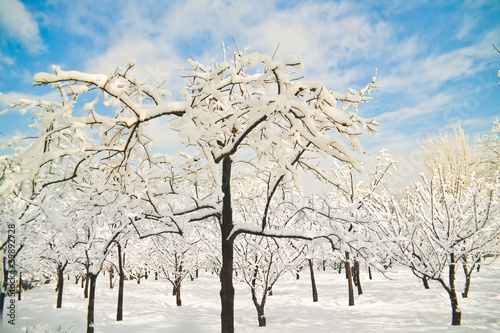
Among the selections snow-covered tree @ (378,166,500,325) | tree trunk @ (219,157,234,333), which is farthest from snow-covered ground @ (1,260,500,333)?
tree trunk @ (219,157,234,333)

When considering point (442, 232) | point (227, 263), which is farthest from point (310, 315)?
point (227, 263)

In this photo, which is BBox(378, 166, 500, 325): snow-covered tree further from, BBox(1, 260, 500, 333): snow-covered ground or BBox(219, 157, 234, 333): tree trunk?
BBox(219, 157, 234, 333): tree trunk

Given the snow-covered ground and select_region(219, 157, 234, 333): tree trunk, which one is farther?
Result: the snow-covered ground

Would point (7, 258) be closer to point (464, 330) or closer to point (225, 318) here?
point (225, 318)

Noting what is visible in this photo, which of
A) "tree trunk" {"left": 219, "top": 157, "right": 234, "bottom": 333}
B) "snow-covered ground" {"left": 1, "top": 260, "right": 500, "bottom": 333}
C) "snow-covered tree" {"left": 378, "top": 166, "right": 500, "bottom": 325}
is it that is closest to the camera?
"tree trunk" {"left": 219, "top": 157, "right": 234, "bottom": 333}

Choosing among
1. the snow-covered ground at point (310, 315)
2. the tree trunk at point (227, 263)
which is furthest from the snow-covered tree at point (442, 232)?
the tree trunk at point (227, 263)

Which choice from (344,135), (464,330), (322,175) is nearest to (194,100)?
(344,135)

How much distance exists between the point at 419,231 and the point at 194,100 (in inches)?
329

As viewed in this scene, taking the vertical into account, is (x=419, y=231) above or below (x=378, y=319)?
above

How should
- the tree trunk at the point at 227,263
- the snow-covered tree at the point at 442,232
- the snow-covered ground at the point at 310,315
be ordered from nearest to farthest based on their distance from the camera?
1. the tree trunk at the point at 227,263
2. the snow-covered tree at the point at 442,232
3. the snow-covered ground at the point at 310,315

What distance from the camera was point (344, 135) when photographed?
2.72 meters

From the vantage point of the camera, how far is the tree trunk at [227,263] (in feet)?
13.3

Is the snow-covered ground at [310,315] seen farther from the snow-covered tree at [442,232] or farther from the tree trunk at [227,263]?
the tree trunk at [227,263]

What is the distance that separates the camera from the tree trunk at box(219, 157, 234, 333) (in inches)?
160
